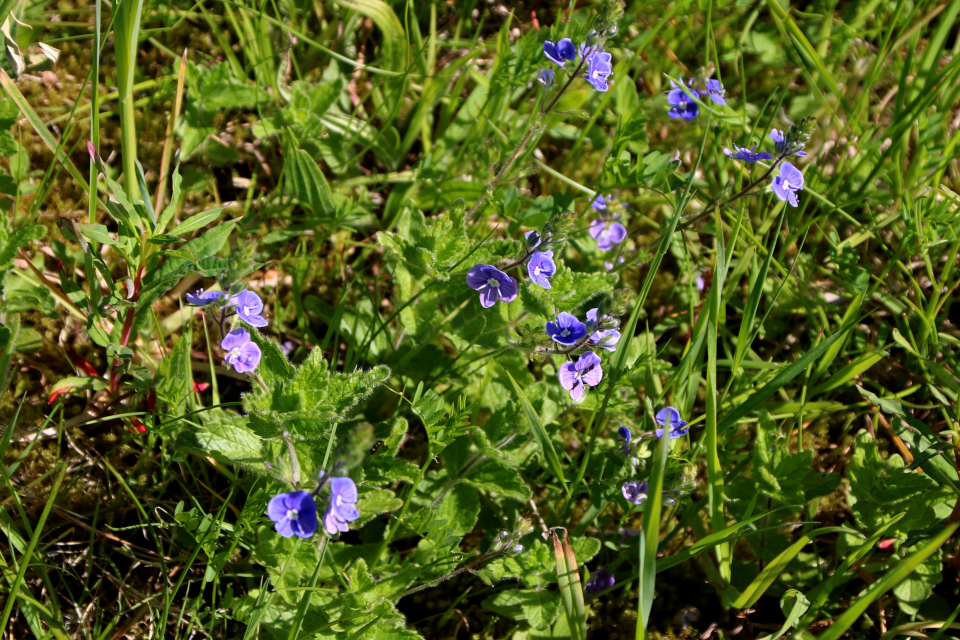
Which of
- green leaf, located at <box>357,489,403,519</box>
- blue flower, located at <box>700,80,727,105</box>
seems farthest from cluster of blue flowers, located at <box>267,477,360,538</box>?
blue flower, located at <box>700,80,727,105</box>

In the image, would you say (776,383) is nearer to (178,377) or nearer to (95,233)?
(178,377)

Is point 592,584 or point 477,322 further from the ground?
point 477,322

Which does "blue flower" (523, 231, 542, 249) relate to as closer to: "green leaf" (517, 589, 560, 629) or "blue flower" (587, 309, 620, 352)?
"blue flower" (587, 309, 620, 352)

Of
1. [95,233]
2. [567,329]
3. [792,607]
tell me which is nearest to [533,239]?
[567,329]

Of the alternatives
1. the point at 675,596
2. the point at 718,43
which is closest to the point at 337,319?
the point at 675,596

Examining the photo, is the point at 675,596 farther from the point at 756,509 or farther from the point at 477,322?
the point at 477,322
